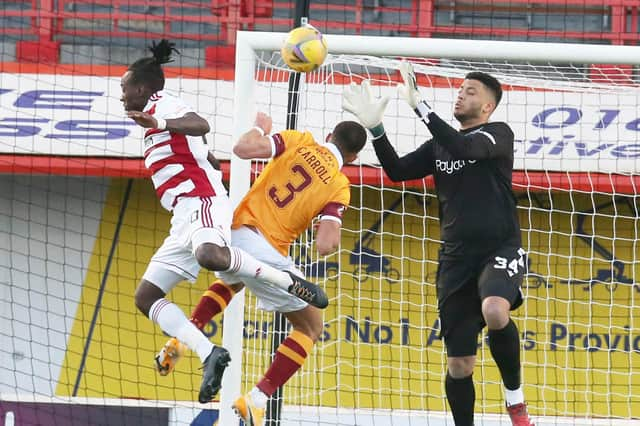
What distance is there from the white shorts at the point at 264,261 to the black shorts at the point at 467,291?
2.50 ft

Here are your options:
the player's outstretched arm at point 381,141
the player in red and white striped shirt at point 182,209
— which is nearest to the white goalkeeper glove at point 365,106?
the player's outstretched arm at point 381,141

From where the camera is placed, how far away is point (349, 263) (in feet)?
34.7

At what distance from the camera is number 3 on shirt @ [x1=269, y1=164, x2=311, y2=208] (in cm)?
650

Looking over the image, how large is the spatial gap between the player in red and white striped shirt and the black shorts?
2.19 feet

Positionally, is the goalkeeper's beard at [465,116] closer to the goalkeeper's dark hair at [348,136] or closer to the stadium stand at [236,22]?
the goalkeeper's dark hair at [348,136]

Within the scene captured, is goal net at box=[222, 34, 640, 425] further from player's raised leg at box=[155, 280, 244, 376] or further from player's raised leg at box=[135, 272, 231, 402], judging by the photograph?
player's raised leg at box=[135, 272, 231, 402]

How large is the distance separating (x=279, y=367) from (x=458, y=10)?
6105 mm

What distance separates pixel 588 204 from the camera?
1052 cm

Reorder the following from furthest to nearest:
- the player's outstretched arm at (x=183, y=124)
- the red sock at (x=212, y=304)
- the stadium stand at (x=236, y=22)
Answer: the stadium stand at (x=236, y=22) < the red sock at (x=212, y=304) < the player's outstretched arm at (x=183, y=124)

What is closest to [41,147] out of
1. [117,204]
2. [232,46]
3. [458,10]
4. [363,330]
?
[117,204]

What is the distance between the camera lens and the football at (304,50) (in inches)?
246

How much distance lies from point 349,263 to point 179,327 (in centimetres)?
444

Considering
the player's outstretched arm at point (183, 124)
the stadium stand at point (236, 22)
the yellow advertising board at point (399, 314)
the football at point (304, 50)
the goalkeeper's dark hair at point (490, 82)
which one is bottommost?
the yellow advertising board at point (399, 314)

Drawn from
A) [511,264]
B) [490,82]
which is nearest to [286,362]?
[511,264]
